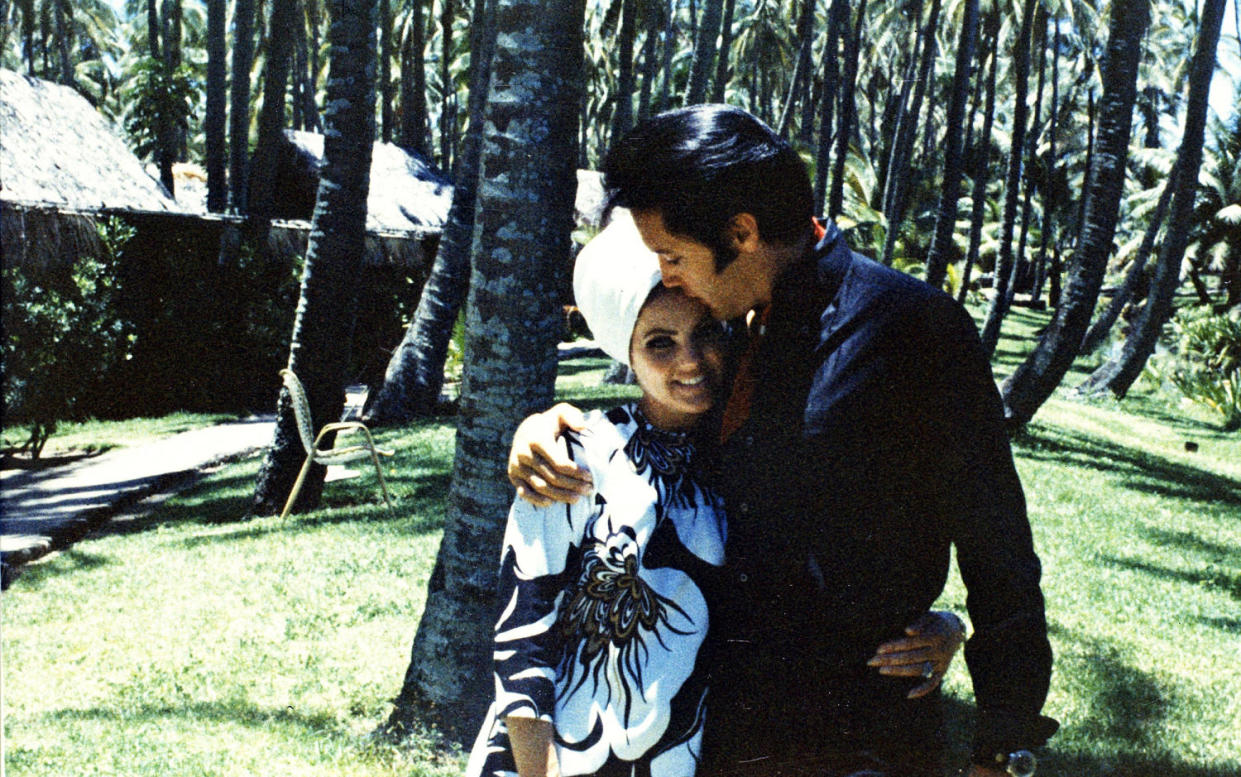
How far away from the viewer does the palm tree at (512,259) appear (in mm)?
3920

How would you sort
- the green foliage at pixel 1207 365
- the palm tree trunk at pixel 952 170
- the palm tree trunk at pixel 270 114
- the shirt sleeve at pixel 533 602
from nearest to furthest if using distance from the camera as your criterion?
1. the shirt sleeve at pixel 533 602
2. the palm tree trunk at pixel 270 114
3. the palm tree trunk at pixel 952 170
4. the green foliage at pixel 1207 365

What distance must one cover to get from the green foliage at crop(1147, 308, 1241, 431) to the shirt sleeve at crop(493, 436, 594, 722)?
1944 cm

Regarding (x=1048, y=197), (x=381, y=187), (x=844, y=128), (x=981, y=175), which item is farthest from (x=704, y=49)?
(x=1048, y=197)

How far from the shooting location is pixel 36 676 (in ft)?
21.1

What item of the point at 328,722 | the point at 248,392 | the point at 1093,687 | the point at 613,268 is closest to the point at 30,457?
the point at 248,392

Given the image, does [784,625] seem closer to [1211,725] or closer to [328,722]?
[328,722]

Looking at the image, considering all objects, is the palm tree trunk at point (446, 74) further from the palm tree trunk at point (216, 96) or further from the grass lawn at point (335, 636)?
the grass lawn at point (335, 636)

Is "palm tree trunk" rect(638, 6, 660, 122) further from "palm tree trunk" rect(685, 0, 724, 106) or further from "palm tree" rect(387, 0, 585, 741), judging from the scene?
"palm tree" rect(387, 0, 585, 741)

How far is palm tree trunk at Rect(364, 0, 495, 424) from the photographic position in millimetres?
14219

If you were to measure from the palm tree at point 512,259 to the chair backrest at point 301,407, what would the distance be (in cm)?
584

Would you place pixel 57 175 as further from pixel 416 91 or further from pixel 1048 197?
pixel 1048 197

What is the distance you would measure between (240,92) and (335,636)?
16482mm

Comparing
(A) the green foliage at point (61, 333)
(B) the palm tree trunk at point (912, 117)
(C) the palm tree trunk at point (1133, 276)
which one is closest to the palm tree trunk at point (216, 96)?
(A) the green foliage at point (61, 333)

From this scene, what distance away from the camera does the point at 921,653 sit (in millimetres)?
1898
